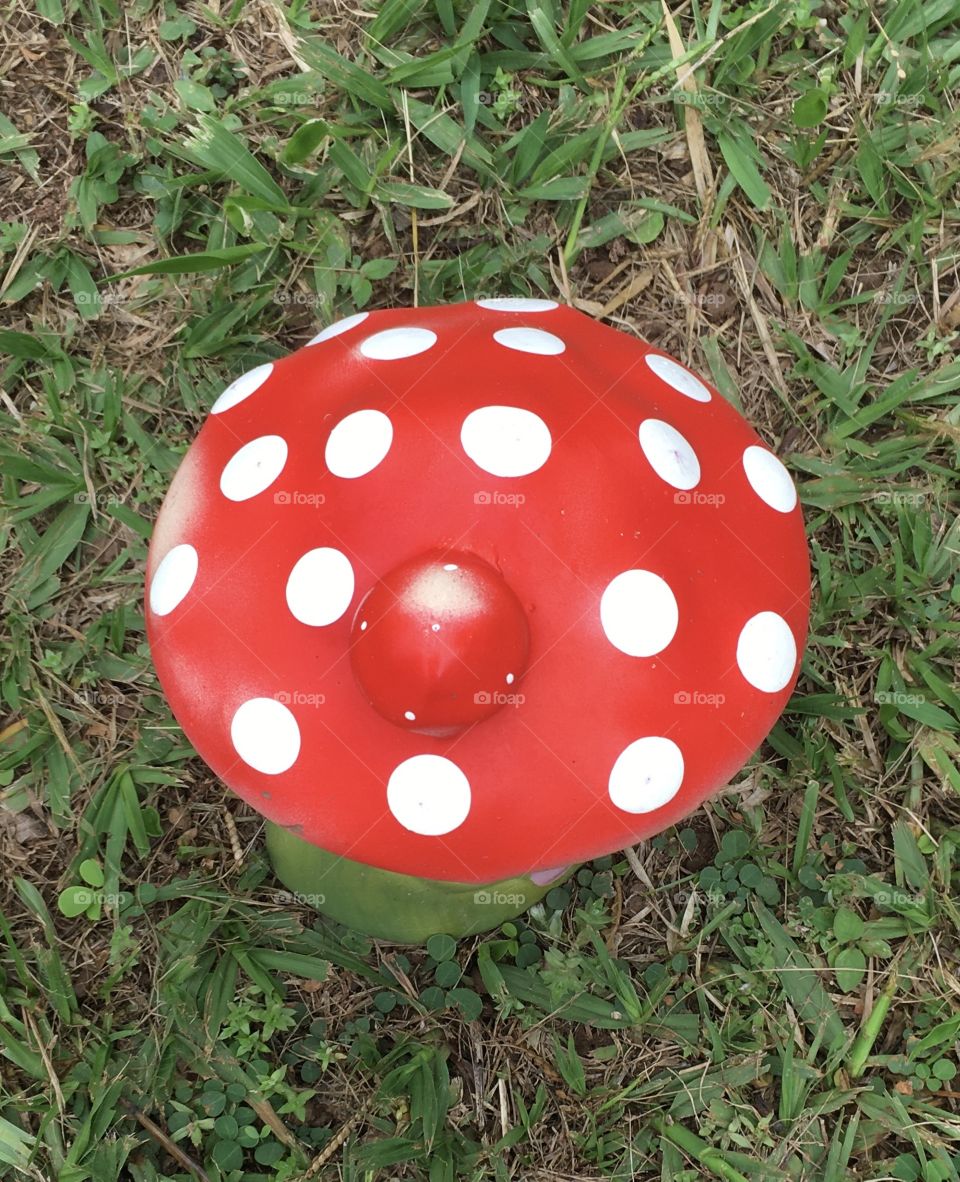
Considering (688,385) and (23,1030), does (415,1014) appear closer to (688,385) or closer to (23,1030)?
(23,1030)
